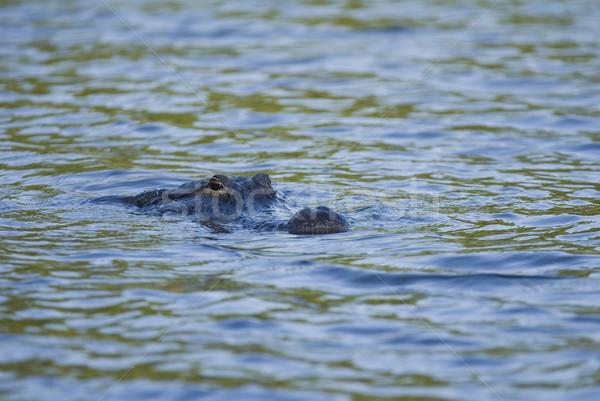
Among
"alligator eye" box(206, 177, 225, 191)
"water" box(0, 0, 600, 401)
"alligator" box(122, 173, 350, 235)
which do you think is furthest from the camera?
"alligator eye" box(206, 177, 225, 191)

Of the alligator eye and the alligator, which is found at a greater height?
the alligator eye

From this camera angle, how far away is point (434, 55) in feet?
56.2

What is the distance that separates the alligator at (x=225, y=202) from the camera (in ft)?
26.7

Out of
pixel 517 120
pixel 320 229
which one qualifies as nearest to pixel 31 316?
pixel 320 229

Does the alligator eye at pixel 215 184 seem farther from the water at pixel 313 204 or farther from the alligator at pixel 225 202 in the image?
the water at pixel 313 204

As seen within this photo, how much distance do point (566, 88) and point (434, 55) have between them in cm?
335

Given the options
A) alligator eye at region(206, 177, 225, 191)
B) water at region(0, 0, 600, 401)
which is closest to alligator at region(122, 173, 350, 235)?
alligator eye at region(206, 177, 225, 191)

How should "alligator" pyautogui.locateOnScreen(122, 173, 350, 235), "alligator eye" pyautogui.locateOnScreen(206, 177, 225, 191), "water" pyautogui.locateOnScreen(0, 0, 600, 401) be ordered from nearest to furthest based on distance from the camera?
"water" pyautogui.locateOnScreen(0, 0, 600, 401), "alligator" pyautogui.locateOnScreen(122, 173, 350, 235), "alligator eye" pyautogui.locateOnScreen(206, 177, 225, 191)

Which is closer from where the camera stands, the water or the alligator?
the water

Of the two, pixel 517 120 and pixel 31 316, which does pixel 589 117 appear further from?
pixel 31 316

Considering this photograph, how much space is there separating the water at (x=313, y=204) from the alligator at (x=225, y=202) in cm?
19

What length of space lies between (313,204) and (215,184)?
131cm

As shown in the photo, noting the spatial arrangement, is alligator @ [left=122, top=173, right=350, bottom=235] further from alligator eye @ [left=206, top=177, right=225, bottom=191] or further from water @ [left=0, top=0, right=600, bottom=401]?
water @ [left=0, top=0, right=600, bottom=401]

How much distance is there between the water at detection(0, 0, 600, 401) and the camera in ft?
17.1
